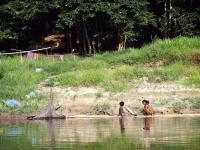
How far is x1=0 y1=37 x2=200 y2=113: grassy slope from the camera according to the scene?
719 inches

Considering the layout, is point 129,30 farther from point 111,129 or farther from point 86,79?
point 111,129

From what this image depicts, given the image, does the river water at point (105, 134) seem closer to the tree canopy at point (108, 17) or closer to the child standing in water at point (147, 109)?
the child standing in water at point (147, 109)

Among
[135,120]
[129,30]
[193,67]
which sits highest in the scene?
[129,30]

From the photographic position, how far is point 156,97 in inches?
661

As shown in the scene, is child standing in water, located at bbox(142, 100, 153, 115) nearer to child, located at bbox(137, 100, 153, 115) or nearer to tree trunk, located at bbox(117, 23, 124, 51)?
child, located at bbox(137, 100, 153, 115)

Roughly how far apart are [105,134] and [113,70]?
927 cm

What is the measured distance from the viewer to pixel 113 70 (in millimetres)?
20219

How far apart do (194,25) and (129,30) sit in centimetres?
418

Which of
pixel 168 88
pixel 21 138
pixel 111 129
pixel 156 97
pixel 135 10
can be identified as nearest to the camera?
pixel 21 138

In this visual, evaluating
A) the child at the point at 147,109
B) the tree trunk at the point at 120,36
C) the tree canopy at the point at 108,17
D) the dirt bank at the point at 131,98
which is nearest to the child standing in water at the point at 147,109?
the child at the point at 147,109

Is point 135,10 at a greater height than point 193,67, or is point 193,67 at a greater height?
point 135,10

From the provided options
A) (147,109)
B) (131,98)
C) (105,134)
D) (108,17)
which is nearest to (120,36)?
(108,17)

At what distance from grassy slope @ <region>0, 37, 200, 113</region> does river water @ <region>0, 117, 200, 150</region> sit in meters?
3.62

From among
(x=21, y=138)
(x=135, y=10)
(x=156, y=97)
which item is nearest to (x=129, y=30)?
(x=135, y=10)
